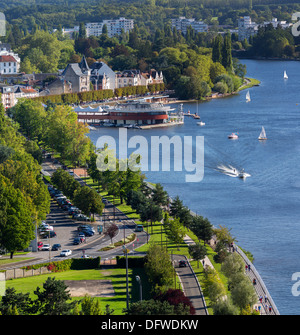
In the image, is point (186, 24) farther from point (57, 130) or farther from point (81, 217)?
point (81, 217)

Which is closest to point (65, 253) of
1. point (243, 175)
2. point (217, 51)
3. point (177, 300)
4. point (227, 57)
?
point (177, 300)

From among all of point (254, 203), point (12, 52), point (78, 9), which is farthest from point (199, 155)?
point (78, 9)

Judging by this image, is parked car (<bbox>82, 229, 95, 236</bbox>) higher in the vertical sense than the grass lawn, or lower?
lower

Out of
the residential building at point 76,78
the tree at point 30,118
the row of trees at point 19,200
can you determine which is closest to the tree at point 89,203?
the row of trees at point 19,200

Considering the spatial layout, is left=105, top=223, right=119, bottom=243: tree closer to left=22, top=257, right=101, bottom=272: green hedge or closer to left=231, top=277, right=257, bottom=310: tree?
left=22, top=257, right=101, bottom=272: green hedge

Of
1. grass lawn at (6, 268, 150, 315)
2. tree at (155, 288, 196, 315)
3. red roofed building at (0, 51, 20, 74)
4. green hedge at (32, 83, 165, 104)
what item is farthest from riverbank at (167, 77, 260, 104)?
tree at (155, 288, 196, 315)
